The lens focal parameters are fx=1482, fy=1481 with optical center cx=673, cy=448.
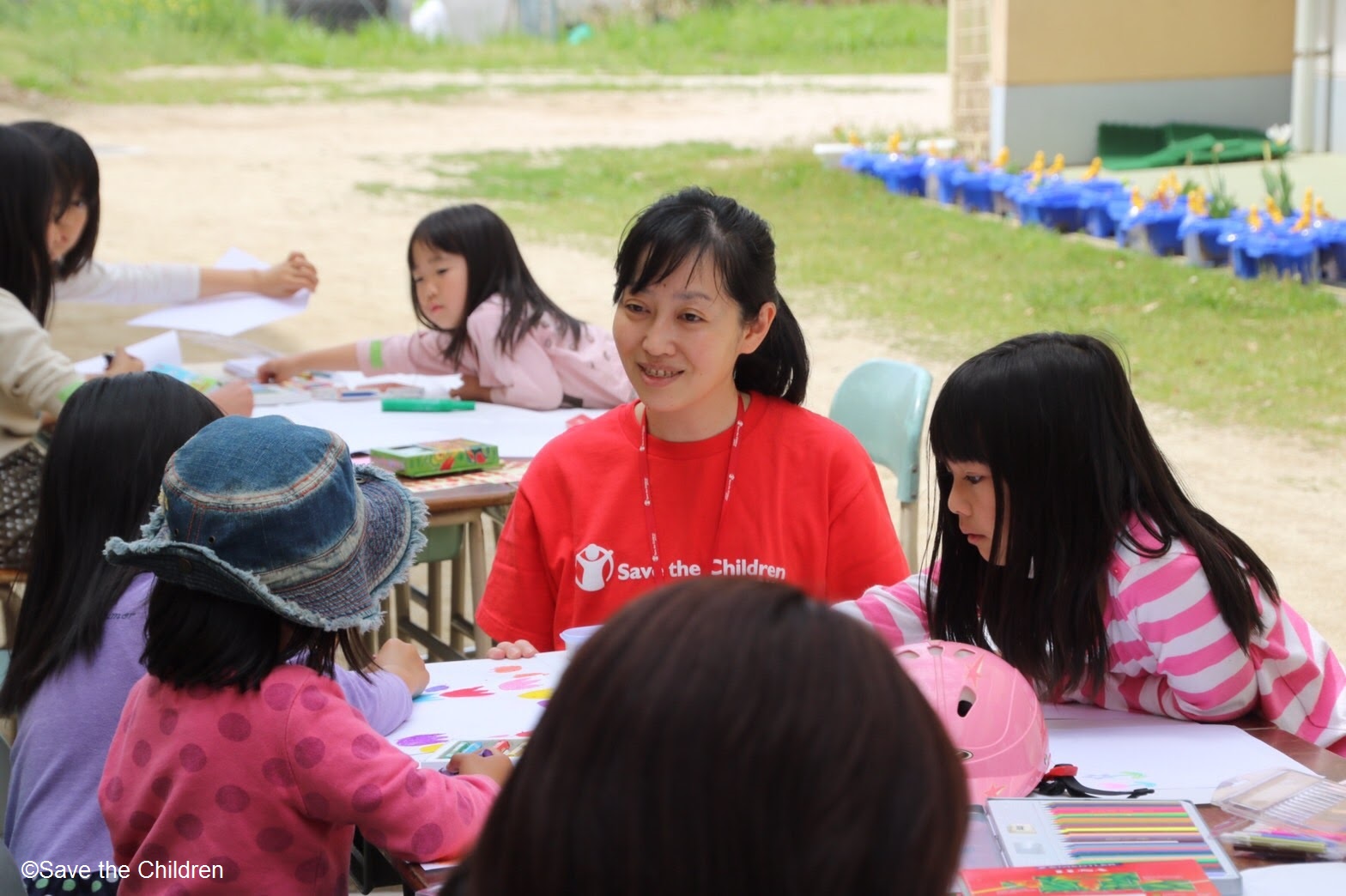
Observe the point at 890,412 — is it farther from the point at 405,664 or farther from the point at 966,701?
the point at 966,701

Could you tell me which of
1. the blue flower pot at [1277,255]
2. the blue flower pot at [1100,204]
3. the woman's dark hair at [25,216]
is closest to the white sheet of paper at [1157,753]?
the woman's dark hair at [25,216]

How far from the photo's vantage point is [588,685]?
82 centimetres

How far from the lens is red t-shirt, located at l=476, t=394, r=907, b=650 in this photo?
2.32m

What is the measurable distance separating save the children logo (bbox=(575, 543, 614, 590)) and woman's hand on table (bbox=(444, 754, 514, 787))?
0.58 metres

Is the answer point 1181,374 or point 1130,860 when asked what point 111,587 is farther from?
point 1181,374

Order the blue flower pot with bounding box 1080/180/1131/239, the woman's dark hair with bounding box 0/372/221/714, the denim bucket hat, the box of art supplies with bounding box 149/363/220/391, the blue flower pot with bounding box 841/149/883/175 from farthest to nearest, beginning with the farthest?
the blue flower pot with bounding box 841/149/883/175, the blue flower pot with bounding box 1080/180/1131/239, the box of art supplies with bounding box 149/363/220/391, the woman's dark hair with bounding box 0/372/221/714, the denim bucket hat

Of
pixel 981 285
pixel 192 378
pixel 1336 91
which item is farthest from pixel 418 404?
pixel 1336 91

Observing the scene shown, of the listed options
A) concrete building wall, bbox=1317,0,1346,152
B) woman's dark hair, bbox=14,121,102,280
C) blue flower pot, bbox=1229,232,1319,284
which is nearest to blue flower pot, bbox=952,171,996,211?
concrete building wall, bbox=1317,0,1346,152

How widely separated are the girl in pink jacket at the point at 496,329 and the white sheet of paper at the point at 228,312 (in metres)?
0.50

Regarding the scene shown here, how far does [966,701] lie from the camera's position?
1616mm

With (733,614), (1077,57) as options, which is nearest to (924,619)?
(733,614)

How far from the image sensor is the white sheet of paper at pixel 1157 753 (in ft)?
5.54

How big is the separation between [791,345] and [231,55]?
2088 cm

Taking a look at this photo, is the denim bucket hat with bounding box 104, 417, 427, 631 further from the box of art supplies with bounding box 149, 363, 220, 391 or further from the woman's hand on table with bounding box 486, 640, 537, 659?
the box of art supplies with bounding box 149, 363, 220, 391
